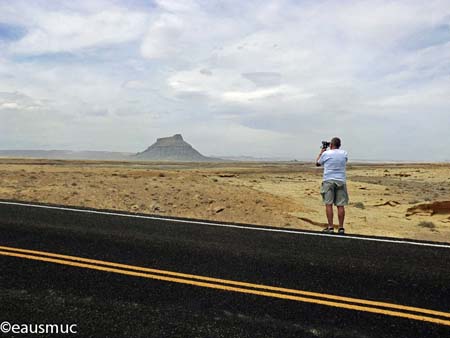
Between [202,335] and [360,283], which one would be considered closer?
[202,335]

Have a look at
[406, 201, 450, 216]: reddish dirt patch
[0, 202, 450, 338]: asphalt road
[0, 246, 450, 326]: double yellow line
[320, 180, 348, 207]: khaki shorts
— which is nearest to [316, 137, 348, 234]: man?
[320, 180, 348, 207]: khaki shorts

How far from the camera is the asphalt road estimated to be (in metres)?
3.83

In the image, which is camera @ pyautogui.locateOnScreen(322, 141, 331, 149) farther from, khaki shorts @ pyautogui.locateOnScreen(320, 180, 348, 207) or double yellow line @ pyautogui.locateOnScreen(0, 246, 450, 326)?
double yellow line @ pyautogui.locateOnScreen(0, 246, 450, 326)

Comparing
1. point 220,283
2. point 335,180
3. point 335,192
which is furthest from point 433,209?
point 220,283

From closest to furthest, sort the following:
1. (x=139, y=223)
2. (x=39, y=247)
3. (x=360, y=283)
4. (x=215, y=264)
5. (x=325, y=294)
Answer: (x=325, y=294)
(x=360, y=283)
(x=215, y=264)
(x=39, y=247)
(x=139, y=223)

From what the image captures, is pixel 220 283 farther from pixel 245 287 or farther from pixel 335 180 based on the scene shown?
pixel 335 180

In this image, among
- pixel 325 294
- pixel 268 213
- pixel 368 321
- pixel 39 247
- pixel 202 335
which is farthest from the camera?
pixel 268 213

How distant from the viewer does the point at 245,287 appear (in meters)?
4.78

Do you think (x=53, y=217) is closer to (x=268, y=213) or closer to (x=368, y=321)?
(x=368, y=321)

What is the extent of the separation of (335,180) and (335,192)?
1.09 ft

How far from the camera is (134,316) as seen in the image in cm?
396

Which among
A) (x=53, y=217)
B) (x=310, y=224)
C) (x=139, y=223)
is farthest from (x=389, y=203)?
(x=53, y=217)

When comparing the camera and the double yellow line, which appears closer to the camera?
the double yellow line

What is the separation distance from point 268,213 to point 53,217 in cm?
922
